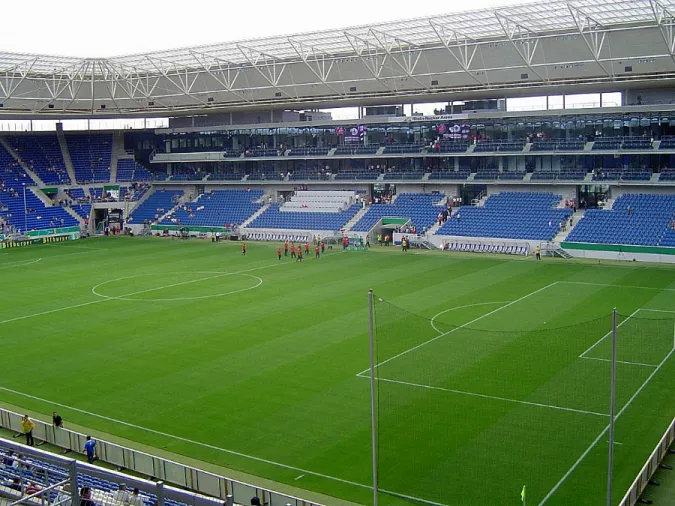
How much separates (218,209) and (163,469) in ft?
157

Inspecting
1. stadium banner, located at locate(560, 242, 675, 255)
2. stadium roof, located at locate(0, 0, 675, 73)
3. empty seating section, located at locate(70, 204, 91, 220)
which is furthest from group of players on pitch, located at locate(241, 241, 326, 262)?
empty seating section, located at locate(70, 204, 91, 220)

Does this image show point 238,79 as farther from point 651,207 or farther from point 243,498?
point 243,498

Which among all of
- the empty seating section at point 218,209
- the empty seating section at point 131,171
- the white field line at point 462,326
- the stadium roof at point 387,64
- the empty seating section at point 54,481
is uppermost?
the stadium roof at point 387,64

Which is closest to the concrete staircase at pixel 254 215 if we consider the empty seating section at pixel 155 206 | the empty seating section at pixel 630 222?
the empty seating section at pixel 155 206

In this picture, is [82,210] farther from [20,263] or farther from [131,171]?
[20,263]

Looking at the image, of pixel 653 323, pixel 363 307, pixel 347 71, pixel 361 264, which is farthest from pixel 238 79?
pixel 653 323

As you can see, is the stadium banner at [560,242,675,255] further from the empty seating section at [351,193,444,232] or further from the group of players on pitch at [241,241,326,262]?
the group of players on pitch at [241,241,326,262]

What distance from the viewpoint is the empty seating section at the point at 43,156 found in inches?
2511

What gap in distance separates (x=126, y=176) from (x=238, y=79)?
17.4 metres

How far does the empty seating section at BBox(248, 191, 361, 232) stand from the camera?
54406mm

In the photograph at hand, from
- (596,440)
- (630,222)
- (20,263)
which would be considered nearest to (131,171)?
(20,263)

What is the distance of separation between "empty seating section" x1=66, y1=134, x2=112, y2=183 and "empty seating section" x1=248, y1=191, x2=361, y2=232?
59.2ft

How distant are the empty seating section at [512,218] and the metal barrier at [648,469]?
96.1 feet

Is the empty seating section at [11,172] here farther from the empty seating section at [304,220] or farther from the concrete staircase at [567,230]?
the concrete staircase at [567,230]
